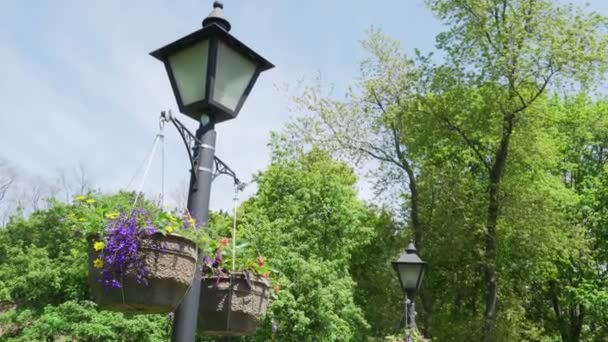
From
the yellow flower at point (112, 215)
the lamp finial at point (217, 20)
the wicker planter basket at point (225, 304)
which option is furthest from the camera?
the wicker planter basket at point (225, 304)

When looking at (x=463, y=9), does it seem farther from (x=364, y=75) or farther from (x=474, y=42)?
(x=364, y=75)

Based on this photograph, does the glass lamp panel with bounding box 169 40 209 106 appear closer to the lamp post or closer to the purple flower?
the lamp post

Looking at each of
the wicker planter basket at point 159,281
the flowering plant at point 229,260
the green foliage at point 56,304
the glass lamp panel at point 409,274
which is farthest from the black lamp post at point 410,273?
the green foliage at point 56,304

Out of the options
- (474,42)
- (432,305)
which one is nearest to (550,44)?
(474,42)

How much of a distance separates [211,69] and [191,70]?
0.41 feet

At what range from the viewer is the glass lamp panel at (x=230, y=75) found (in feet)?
9.64

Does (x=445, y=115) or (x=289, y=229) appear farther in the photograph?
(x=289, y=229)

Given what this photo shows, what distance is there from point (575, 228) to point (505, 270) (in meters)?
3.25

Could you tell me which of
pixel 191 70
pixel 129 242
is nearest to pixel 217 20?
pixel 191 70

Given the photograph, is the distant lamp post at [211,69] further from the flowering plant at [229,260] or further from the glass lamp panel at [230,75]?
the flowering plant at [229,260]

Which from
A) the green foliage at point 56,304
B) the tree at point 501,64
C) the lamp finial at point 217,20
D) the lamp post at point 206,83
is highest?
the tree at point 501,64

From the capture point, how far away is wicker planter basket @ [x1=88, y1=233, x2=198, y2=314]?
2.54m

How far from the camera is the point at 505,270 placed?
22.3 m

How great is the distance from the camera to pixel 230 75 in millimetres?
2984
